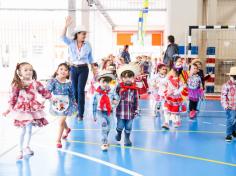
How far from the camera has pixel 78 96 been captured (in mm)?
6262

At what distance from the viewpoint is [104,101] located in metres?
4.45

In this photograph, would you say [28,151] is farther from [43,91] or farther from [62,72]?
[62,72]

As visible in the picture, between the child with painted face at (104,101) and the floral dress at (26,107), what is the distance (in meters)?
0.69

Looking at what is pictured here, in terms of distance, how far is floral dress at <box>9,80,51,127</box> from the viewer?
4035 mm

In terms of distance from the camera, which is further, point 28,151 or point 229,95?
point 229,95

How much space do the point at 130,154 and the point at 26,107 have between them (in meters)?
1.34

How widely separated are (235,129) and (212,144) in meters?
0.63

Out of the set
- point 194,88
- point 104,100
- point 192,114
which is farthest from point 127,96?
point 194,88

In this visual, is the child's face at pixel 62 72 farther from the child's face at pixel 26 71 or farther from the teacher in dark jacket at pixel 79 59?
the teacher in dark jacket at pixel 79 59

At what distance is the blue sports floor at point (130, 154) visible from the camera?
12.1 ft

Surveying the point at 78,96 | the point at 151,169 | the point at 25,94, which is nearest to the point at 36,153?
the point at 25,94

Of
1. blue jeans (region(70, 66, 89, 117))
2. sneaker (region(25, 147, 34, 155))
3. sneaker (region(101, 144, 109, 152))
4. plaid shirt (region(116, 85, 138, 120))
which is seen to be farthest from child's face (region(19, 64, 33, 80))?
blue jeans (region(70, 66, 89, 117))

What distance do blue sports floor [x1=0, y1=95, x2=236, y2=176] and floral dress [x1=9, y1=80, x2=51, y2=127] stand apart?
17.1 inches

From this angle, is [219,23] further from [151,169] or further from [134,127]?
[151,169]
